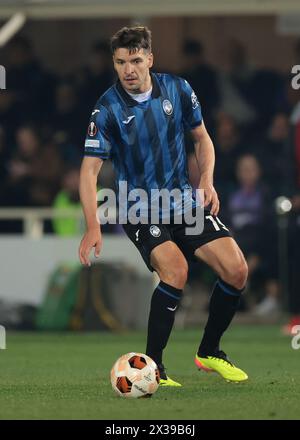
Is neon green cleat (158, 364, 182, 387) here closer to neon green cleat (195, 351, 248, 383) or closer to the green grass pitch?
the green grass pitch

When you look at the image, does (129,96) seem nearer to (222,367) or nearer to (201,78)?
(222,367)

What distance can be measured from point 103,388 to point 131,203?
44.3 inches

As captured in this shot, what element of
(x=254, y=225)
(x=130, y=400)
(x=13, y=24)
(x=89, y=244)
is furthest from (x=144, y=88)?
(x=254, y=225)

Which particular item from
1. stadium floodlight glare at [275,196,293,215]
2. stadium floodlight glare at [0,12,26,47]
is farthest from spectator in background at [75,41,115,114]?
stadium floodlight glare at [275,196,293,215]

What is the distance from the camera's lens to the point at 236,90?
16109 mm

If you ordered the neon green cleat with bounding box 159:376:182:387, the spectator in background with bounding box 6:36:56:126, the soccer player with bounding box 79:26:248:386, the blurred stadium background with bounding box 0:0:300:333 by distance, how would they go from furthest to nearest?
the spectator in background with bounding box 6:36:56:126 → the blurred stadium background with bounding box 0:0:300:333 → the neon green cleat with bounding box 159:376:182:387 → the soccer player with bounding box 79:26:248:386

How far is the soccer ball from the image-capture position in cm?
709

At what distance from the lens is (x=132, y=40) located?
7.60 m

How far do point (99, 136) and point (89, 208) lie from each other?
45cm

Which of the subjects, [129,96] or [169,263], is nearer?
[169,263]

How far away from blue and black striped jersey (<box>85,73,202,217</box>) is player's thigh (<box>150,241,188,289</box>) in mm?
386

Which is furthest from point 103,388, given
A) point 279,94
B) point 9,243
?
point 279,94
